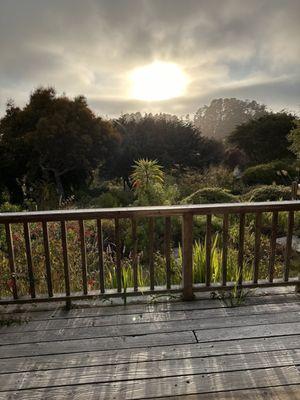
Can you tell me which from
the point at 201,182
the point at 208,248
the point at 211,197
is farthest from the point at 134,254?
the point at 201,182

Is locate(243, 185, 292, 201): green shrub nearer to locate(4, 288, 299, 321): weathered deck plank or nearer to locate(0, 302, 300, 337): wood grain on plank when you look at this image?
locate(4, 288, 299, 321): weathered deck plank

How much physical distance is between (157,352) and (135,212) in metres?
1.02

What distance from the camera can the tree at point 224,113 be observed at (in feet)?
121

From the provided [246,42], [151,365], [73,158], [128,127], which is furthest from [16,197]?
[151,365]

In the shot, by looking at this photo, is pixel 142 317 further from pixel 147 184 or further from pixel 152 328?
pixel 147 184

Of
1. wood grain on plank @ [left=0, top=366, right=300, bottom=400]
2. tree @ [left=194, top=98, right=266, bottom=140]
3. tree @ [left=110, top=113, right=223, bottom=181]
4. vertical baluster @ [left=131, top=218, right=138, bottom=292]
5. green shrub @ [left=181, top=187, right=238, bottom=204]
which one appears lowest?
wood grain on plank @ [left=0, top=366, right=300, bottom=400]

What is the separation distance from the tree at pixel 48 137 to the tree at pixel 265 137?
8.62 meters

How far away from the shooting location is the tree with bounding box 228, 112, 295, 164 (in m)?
14.8

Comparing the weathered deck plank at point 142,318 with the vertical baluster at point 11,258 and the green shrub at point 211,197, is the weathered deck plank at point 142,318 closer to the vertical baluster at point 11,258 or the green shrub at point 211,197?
the vertical baluster at point 11,258

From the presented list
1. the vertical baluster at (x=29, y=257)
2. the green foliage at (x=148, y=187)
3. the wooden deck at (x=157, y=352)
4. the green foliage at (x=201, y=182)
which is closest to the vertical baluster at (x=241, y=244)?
the wooden deck at (x=157, y=352)

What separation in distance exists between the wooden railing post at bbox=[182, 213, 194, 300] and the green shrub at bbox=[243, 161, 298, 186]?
25.6 ft

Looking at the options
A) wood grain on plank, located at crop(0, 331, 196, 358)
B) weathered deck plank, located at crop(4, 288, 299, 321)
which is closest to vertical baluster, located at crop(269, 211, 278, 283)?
weathered deck plank, located at crop(4, 288, 299, 321)

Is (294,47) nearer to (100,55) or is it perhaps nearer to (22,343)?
(100,55)

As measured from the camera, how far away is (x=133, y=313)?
2594mm
